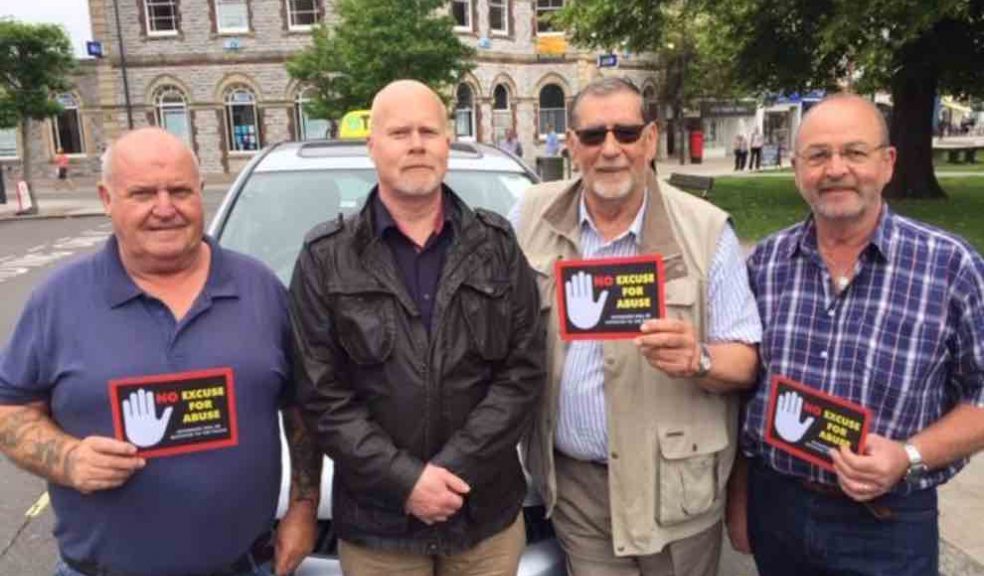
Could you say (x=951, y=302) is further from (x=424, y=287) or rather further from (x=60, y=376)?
(x=60, y=376)

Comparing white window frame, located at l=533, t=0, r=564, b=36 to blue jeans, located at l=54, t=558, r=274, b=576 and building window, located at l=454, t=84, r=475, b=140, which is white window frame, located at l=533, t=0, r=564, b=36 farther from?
blue jeans, located at l=54, t=558, r=274, b=576

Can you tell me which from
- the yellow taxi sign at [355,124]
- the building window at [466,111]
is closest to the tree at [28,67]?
the yellow taxi sign at [355,124]

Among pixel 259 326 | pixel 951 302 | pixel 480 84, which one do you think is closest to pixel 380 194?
pixel 259 326

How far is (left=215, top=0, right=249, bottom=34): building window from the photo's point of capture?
33.1m

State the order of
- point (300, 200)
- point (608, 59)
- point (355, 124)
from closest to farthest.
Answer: point (300, 200) < point (355, 124) < point (608, 59)

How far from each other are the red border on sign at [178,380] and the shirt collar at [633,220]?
113cm

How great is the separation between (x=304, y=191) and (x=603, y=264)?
245cm

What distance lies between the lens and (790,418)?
7.51 feet

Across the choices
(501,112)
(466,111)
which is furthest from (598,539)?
(501,112)

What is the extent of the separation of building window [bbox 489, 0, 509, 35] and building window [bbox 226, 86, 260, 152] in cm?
1106

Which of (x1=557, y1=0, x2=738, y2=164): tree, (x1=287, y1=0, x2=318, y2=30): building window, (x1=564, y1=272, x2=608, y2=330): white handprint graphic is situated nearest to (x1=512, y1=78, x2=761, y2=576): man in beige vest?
(x1=564, y1=272, x2=608, y2=330): white handprint graphic

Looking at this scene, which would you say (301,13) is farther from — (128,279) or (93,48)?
(128,279)

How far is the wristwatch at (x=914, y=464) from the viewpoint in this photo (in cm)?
218

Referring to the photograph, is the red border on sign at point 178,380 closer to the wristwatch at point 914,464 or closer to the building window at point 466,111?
the wristwatch at point 914,464
